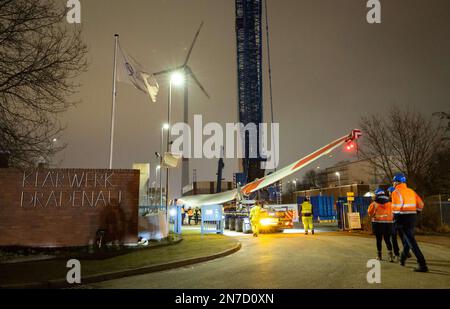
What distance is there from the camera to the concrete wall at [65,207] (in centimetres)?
1225

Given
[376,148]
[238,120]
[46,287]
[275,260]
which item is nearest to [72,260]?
[46,287]

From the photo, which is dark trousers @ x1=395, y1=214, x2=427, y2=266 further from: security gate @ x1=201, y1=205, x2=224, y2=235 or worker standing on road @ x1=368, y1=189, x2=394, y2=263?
security gate @ x1=201, y1=205, x2=224, y2=235

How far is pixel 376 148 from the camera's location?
25453mm

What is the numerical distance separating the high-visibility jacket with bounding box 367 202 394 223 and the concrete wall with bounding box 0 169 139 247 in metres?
8.18

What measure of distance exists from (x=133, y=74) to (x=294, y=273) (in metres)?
12.3

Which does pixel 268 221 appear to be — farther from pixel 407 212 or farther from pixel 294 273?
pixel 407 212

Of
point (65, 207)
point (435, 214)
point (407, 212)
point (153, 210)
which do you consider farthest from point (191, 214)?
point (407, 212)

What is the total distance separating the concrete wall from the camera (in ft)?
40.2

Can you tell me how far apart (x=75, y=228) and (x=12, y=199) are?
2351mm

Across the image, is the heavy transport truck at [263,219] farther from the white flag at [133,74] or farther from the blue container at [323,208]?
the blue container at [323,208]

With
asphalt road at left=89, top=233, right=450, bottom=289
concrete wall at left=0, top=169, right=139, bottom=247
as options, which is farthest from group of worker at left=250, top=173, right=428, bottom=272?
concrete wall at left=0, top=169, right=139, bottom=247

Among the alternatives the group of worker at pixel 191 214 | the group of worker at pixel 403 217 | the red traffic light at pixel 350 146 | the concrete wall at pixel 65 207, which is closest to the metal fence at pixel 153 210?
the concrete wall at pixel 65 207

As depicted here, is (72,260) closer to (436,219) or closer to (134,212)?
(134,212)

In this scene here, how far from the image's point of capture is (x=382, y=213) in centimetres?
925
